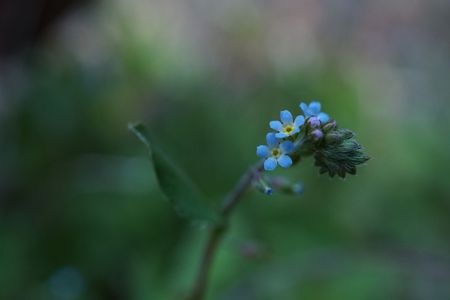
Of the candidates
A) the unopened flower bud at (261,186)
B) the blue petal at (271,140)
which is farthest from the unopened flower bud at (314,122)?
the unopened flower bud at (261,186)

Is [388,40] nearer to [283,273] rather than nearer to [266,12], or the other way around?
[266,12]

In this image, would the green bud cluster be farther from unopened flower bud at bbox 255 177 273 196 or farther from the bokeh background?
the bokeh background

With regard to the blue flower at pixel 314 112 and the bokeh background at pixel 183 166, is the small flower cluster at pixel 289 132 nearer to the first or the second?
the blue flower at pixel 314 112

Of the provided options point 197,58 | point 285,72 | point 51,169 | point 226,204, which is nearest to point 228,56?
point 197,58

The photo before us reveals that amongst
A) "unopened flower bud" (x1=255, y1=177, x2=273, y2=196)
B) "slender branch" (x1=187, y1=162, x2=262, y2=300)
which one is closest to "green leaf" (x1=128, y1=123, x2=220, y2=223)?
"slender branch" (x1=187, y1=162, x2=262, y2=300)

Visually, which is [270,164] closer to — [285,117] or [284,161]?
[284,161]

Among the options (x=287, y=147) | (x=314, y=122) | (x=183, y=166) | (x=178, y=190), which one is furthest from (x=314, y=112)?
(x=183, y=166)
